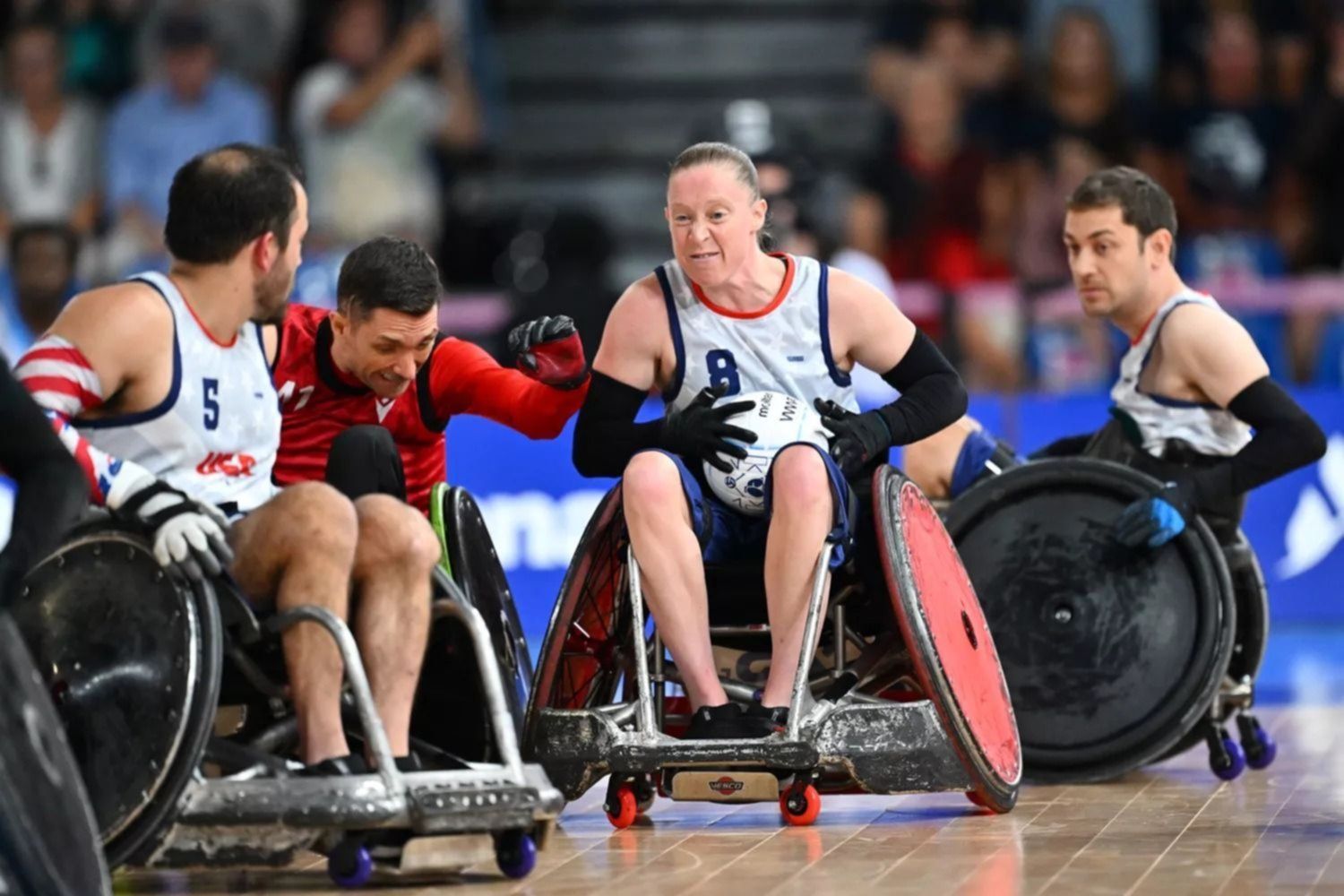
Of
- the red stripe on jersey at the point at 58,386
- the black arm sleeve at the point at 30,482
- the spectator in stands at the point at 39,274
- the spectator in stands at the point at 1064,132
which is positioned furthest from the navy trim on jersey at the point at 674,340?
the spectator in stands at the point at 1064,132

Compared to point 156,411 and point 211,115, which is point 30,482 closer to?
point 156,411

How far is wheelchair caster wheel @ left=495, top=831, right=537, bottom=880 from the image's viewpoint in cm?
521

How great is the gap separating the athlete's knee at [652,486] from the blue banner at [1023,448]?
175 inches

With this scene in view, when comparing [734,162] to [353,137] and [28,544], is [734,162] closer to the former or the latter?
[28,544]

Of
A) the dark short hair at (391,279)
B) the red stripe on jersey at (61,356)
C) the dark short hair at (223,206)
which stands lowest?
the red stripe on jersey at (61,356)

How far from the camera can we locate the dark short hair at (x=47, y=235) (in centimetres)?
1175

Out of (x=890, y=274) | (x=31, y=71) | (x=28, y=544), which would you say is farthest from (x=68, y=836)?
(x=31, y=71)

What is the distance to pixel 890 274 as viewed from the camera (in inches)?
495

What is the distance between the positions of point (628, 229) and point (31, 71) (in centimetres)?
330

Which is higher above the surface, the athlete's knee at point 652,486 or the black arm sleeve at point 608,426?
the black arm sleeve at point 608,426

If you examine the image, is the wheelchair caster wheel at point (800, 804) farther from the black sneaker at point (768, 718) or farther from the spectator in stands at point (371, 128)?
the spectator in stands at point (371, 128)

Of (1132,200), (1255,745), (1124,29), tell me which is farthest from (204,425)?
(1124,29)

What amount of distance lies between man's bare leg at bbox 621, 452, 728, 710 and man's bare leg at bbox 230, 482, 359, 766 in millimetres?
931

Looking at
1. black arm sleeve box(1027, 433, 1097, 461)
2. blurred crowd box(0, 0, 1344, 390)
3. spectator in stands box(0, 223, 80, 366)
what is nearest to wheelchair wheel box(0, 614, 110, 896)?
black arm sleeve box(1027, 433, 1097, 461)
